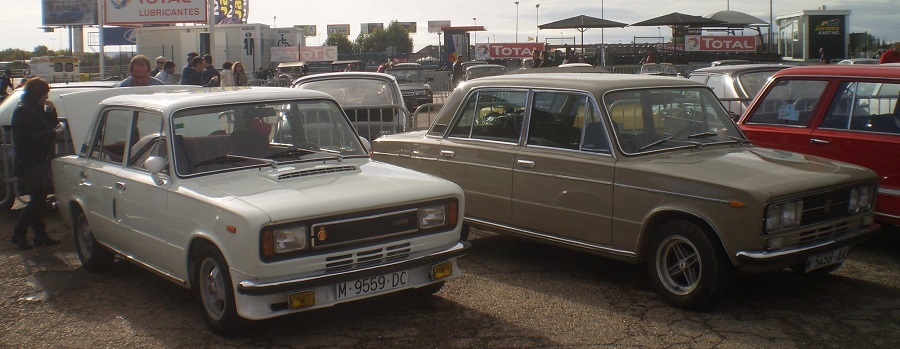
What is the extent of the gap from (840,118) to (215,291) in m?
5.45

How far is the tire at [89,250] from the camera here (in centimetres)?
742

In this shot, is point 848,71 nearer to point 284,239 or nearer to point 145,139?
point 284,239

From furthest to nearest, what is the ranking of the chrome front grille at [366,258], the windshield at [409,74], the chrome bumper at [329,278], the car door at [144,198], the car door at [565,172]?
the windshield at [409,74], the car door at [565,172], the car door at [144,198], the chrome front grille at [366,258], the chrome bumper at [329,278]

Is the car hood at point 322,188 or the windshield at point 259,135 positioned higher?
the windshield at point 259,135

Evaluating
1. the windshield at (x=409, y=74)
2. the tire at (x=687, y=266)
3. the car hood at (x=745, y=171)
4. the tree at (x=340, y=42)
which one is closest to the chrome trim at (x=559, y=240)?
the tire at (x=687, y=266)

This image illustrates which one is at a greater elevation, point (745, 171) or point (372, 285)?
point (745, 171)

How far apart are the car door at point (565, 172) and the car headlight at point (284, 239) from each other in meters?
2.27

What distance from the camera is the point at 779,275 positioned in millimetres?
7105

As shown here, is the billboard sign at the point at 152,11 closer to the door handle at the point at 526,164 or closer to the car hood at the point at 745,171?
the door handle at the point at 526,164

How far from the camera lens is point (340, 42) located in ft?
444

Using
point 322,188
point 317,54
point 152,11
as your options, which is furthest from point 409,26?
point 322,188

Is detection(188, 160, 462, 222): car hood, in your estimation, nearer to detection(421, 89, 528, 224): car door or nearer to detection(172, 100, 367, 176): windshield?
detection(172, 100, 367, 176): windshield

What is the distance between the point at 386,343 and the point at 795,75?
496 centimetres

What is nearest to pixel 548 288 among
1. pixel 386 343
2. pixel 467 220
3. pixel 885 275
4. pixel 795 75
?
pixel 467 220
